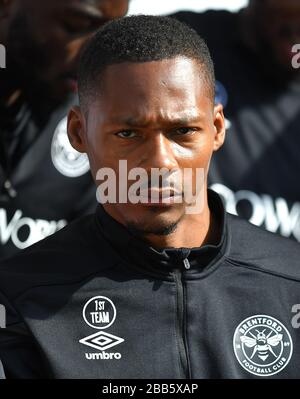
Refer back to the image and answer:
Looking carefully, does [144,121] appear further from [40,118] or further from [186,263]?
[40,118]

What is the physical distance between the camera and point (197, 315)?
229 centimetres

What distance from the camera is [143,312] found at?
2279mm

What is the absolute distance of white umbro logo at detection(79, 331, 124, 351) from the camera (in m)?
2.27

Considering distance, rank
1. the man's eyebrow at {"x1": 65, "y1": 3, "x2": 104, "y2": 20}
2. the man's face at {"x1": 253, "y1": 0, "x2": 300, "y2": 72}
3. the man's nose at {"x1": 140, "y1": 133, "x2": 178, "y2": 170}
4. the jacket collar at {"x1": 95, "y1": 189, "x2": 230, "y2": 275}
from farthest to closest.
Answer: the man's face at {"x1": 253, "y1": 0, "x2": 300, "y2": 72}, the man's eyebrow at {"x1": 65, "y1": 3, "x2": 104, "y2": 20}, the jacket collar at {"x1": 95, "y1": 189, "x2": 230, "y2": 275}, the man's nose at {"x1": 140, "y1": 133, "x2": 178, "y2": 170}

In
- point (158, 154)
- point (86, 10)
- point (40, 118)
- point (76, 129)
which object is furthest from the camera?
point (40, 118)

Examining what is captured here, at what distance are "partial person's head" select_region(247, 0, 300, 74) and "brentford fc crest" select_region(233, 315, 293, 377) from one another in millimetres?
1957

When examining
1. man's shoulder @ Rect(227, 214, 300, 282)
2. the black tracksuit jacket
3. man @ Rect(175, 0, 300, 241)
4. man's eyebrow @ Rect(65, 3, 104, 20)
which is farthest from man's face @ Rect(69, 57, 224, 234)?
man @ Rect(175, 0, 300, 241)

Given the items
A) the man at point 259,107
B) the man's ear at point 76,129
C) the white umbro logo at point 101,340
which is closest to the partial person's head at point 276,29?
the man at point 259,107

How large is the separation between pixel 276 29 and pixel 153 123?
203 cm

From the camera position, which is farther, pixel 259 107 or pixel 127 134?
pixel 259 107

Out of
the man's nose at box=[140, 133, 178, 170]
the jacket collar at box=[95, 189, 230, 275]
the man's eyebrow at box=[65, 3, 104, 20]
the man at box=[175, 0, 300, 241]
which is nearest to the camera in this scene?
the man's nose at box=[140, 133, 178, 170]

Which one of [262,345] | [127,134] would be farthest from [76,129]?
[262,345]

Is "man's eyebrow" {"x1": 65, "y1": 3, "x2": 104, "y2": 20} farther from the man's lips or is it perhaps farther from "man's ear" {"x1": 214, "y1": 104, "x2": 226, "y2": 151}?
the man's lips
